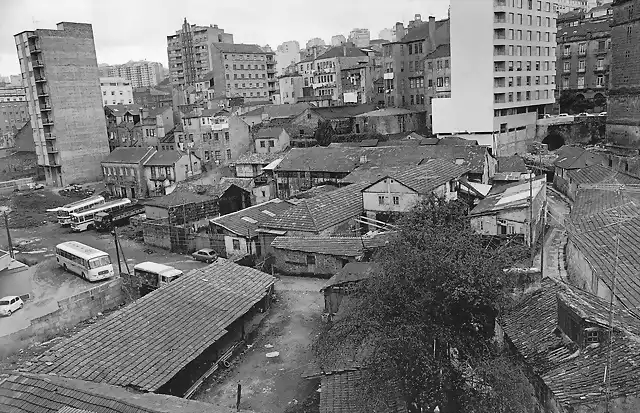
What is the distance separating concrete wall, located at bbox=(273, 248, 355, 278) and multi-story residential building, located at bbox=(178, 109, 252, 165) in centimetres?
3154

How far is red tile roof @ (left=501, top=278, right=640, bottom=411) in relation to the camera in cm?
996

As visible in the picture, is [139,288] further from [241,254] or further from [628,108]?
[628,108]

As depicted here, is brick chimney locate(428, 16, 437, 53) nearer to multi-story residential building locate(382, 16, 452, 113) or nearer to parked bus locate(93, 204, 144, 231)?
multi-story residential building locate(382, 16, 452, 113)

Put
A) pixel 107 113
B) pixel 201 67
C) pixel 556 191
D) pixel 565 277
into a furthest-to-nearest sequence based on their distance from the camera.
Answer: pixel 201 67
pixel 107 113
pixel 556 191
pixel 565 277

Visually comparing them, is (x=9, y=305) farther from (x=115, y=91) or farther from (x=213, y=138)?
(x=115, y=91)

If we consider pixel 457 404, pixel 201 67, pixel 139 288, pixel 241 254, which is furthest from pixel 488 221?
pixel 201 67

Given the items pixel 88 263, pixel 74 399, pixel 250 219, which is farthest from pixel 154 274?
pixel 74 399

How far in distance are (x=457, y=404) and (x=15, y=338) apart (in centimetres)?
1746

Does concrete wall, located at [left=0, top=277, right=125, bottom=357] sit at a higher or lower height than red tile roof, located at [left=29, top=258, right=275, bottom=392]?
lower

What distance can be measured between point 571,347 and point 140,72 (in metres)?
188

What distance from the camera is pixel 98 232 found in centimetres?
4522

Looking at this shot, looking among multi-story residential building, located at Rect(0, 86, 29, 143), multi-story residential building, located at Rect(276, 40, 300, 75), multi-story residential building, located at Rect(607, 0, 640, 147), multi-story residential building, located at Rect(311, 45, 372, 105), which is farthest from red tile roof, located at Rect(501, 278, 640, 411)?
multi-story residential building, located at Rect(276, 40, 300, 75)

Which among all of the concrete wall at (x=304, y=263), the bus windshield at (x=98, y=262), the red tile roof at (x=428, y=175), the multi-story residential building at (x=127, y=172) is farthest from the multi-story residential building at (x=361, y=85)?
the concrete wall at (x=304, y=263)

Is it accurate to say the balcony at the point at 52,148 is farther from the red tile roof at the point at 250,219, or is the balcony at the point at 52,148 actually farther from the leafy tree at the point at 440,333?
the leafy tree at the point at 440,333
